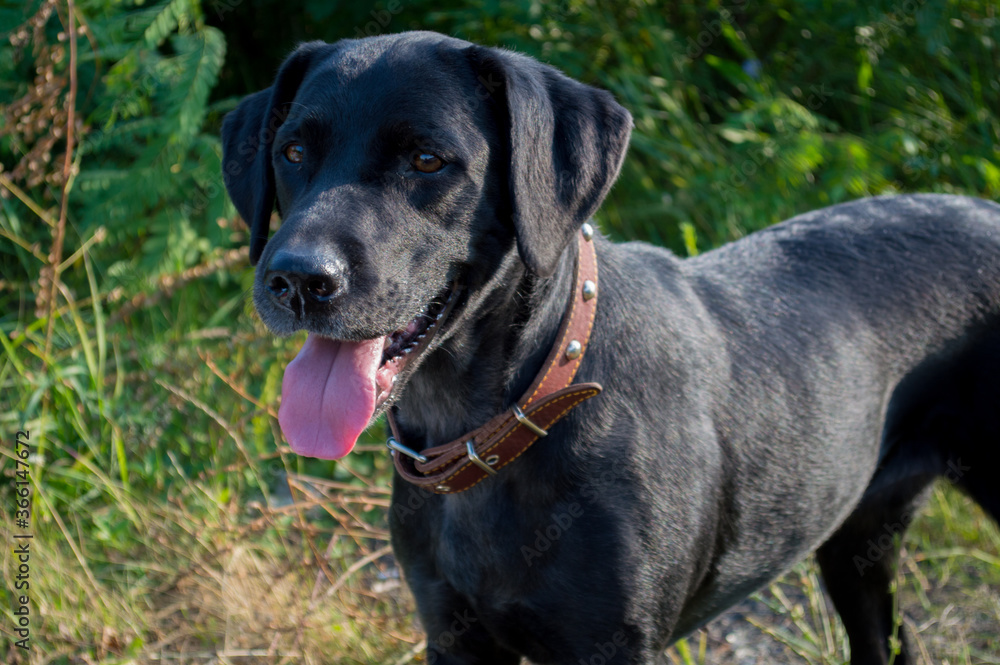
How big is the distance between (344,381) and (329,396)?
45 millimetres

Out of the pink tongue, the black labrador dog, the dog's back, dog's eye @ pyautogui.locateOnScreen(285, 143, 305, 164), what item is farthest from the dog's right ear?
the dog's back

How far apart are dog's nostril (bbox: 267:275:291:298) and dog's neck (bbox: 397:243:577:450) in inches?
16.5

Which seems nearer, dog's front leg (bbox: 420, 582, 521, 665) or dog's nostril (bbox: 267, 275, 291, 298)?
dog's nostril (bbox: 267, 275, 291, 298)

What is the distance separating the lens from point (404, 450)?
2.22 metres

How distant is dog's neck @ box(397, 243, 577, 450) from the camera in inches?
84.0

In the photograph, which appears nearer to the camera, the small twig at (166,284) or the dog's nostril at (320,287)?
the dog's nostril at (320,287)

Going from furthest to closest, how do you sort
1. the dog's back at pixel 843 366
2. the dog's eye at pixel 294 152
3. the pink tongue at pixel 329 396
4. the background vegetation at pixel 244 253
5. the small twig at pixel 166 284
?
the small twig at pixel 166 284, the background vegetation at pixel 244 253, the dog's back at pixel 843 366, the dog's eye at pixel 294 152, the pink tongue at pixel 329 396

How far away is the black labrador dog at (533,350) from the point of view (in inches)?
79.0

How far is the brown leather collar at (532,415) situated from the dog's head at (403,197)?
0.15 metres

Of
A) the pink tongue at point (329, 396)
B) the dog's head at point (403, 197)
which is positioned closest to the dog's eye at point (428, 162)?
the dog's head at point (403, 197)

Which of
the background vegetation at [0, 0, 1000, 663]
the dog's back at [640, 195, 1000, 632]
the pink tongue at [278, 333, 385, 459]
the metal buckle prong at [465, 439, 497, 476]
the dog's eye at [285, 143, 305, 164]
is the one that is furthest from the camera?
the background vegetation at [0, 0, 1000, 663]

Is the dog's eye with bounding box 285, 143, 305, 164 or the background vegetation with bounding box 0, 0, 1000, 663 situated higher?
the dog's eye with bounding box 285, 143, 305, 164

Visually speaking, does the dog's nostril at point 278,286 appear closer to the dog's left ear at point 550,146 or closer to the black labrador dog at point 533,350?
the black labrador dog at point 533,350

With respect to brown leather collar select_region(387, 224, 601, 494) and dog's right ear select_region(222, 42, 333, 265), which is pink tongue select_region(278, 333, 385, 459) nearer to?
brown leather collar select_region(387, 224, 601, 494)
